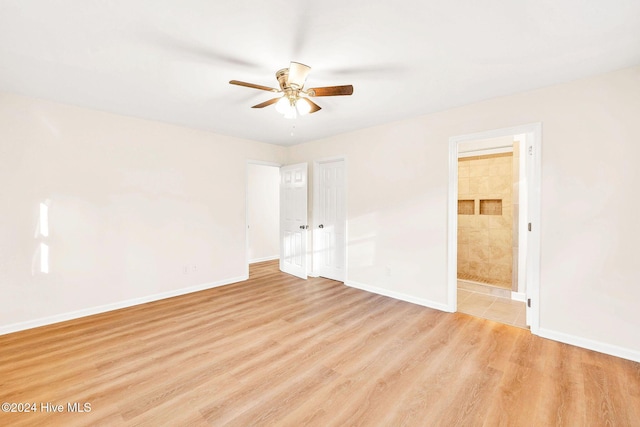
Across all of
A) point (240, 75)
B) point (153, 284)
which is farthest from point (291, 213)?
point (240, 75)

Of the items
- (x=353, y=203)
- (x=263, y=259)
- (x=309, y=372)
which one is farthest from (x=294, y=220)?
(x=309, y=372)

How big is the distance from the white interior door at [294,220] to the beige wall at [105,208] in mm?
1047

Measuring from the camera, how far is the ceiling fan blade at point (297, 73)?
1.98 meters

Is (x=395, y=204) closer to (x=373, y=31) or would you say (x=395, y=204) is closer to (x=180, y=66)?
(x=373, y=31)

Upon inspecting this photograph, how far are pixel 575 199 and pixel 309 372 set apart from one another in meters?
3.00

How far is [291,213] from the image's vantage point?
531 centimetres

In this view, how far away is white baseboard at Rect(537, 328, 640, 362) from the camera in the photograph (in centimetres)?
238

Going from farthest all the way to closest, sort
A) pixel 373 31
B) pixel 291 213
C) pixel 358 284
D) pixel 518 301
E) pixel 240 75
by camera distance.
→ pixel 291 213 < pixel 358 284 < pixel 518 301 < pixel 240 75 < pixel 373 31

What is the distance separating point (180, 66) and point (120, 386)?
2.63 metres
